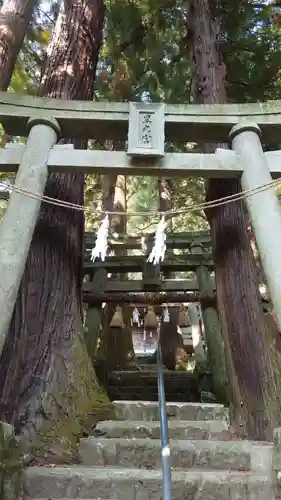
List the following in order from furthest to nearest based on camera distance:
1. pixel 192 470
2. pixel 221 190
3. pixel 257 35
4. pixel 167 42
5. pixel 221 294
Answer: pixel 167 42, pixel 257 35, pixel 221 190, pixel 221 294, pixel 192 470

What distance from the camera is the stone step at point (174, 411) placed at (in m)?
4.14

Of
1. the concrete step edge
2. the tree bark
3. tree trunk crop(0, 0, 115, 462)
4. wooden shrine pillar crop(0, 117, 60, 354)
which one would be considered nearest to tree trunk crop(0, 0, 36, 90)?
tree trunk crop(0, 0, 115, 462)

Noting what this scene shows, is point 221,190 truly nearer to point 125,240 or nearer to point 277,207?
point 277,207

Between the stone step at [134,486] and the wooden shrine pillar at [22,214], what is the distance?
0.88m

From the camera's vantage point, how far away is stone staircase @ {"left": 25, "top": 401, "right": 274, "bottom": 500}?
9.25 feet

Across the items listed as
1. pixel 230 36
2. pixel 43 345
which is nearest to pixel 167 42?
pixel 230 36

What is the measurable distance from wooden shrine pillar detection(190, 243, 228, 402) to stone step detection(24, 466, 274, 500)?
9.00ft

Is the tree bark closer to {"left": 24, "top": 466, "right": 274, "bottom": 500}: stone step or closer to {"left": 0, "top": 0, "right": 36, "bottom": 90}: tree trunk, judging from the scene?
{"left": 0, "top": 0, "right": 36, "bottom": 90}: tree trunk

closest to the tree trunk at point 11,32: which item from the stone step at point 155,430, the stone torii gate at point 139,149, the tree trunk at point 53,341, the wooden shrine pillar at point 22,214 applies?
the tree trunk at point 53,341

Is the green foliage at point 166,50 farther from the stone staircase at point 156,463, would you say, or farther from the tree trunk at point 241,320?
the stone staircase at point 156,463

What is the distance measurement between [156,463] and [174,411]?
0.93 meters

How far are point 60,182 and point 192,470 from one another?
2828 millimetres

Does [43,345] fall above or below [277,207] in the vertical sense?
below

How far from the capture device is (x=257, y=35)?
23.4 ft
